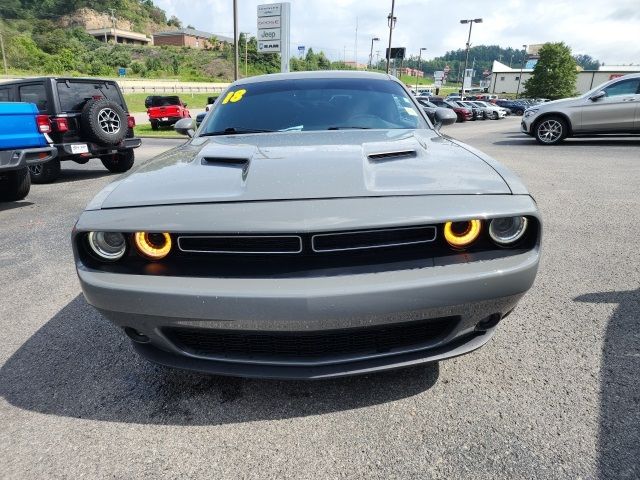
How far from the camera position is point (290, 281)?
148 cm

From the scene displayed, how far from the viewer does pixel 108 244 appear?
1.66 meters

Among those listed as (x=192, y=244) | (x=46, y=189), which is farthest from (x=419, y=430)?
(x=46, y=189)

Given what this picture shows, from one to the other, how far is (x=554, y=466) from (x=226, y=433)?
3.94 feet

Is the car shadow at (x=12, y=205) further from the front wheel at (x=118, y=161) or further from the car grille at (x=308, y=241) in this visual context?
the car grille at (x=308, y=241)

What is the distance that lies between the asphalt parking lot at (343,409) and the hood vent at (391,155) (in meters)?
1.00

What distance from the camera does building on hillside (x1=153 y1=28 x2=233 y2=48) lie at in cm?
11381

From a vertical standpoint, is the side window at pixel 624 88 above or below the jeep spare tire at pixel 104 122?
above

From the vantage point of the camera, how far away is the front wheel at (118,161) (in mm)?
8438

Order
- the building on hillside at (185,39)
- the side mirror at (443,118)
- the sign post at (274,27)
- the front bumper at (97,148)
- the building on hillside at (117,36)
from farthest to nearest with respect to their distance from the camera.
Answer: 1. the building on hillside at (185,39)
2. the building on hillside at (117,36)
3. the sign post at (274,27)
4. the front bumper at (97,148)
5. the side mirror at (443,118)

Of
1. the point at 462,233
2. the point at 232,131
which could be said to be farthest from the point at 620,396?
the point at 232,131

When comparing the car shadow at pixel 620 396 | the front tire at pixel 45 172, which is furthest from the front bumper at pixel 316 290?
the front tire at pixel 45 172

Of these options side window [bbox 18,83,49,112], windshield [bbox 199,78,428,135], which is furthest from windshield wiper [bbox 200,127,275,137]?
side window [bbox 18,83,49,112]

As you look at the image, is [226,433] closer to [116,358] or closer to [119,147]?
[116,358]

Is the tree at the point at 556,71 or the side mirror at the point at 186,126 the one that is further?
the tree at the point at 556,71
